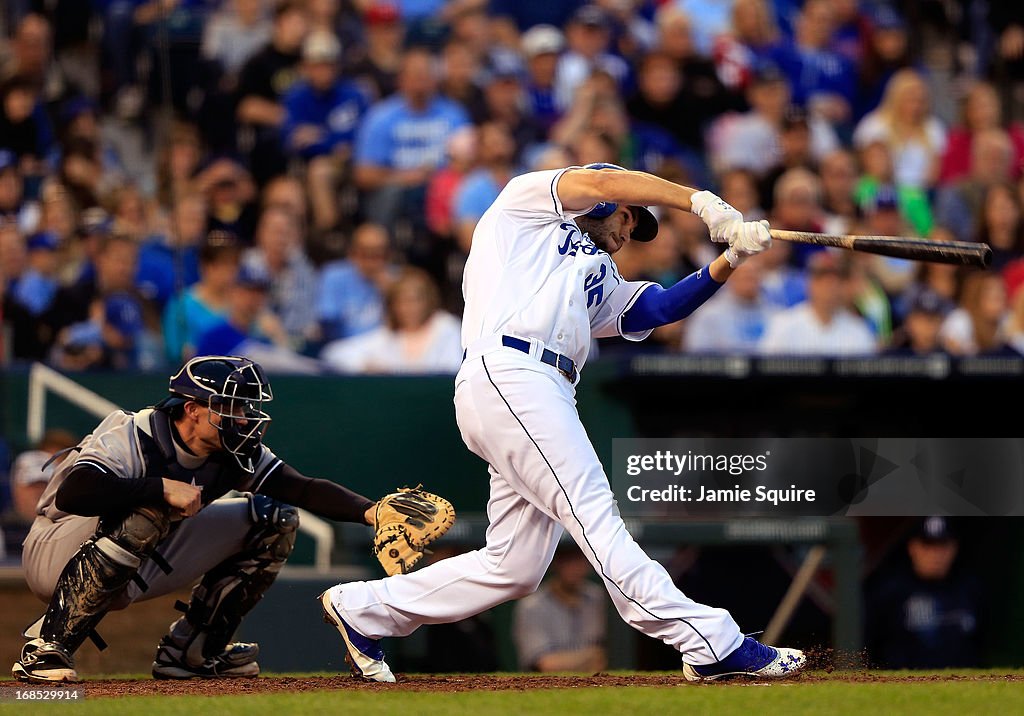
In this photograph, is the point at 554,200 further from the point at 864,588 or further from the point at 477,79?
the point at 477,79

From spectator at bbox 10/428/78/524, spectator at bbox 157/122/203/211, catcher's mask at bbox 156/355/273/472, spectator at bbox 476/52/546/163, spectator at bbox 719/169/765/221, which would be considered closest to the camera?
catcher's mask at bbox 156/355/273/472

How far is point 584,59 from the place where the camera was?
33.0 feet

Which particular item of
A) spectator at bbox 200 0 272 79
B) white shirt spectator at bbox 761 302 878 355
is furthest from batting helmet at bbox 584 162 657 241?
spectator at bbox 200 0 272 79

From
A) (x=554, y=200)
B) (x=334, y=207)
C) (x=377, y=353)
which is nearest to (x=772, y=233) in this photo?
(x=554, y=200)

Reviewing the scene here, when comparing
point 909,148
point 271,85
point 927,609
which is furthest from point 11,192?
point 909,148

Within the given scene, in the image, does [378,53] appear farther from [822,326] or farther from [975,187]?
[975,187]

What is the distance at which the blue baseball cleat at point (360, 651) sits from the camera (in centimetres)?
483

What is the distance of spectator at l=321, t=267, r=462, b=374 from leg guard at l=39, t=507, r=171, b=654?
9.32 feet

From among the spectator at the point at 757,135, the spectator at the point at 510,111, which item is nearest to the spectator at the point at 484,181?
the spectator at the point at 510,111

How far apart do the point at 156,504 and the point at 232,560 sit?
1.58 feet

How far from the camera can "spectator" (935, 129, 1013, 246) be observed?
31.4ft

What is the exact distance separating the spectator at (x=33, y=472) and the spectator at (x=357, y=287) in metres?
2.15

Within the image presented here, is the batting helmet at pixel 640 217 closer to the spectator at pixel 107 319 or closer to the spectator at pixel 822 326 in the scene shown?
the spectator at pixel 822 326

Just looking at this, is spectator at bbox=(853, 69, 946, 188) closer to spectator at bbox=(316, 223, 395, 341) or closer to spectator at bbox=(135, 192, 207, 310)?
spectator at bbox=(316, 223, 395, 341)
